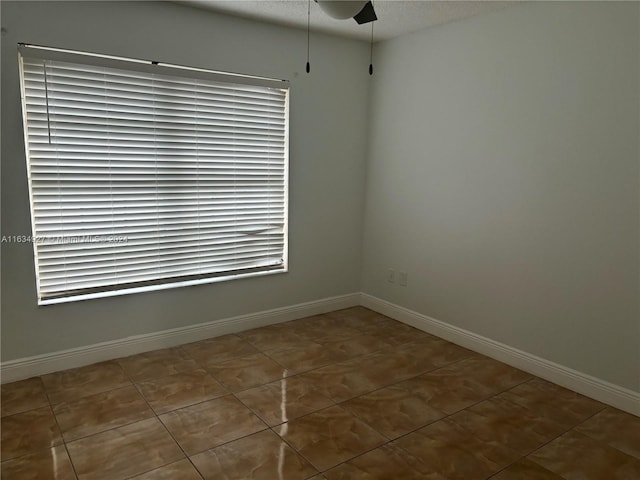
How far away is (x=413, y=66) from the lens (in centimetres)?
377

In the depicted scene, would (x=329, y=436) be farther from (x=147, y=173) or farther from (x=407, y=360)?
(x=147, y=173)

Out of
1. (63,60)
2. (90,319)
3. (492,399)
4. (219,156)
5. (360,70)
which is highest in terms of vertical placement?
(360,70)

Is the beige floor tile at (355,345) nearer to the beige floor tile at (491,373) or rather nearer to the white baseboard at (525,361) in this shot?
the white baseboard at (525,361)

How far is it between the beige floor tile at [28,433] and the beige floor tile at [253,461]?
768 millimetres

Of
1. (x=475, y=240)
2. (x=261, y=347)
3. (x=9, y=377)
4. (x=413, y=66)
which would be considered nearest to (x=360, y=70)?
(x=413, y=66)

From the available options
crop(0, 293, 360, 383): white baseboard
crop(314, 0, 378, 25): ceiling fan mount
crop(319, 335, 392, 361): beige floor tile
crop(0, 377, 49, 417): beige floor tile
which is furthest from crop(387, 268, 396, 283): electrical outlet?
crop(0, 377, 49, 417): beige floor tile

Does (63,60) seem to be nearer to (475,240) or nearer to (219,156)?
(219,156)

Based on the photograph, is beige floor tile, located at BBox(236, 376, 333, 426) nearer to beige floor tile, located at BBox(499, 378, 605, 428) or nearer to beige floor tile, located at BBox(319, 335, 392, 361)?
beige floor tile, located at BBox(319, 335, 392, 361)

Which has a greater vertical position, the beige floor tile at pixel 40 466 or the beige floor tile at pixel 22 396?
the beige floor tile at pixel 22 396

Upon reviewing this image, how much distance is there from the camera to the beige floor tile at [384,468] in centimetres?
211

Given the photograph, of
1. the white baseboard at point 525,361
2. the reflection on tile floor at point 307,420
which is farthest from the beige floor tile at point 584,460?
the white baseboard at point 525,361

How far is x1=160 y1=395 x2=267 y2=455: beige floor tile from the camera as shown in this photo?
234 cm

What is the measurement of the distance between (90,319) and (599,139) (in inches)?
131

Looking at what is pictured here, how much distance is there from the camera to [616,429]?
2.52m
